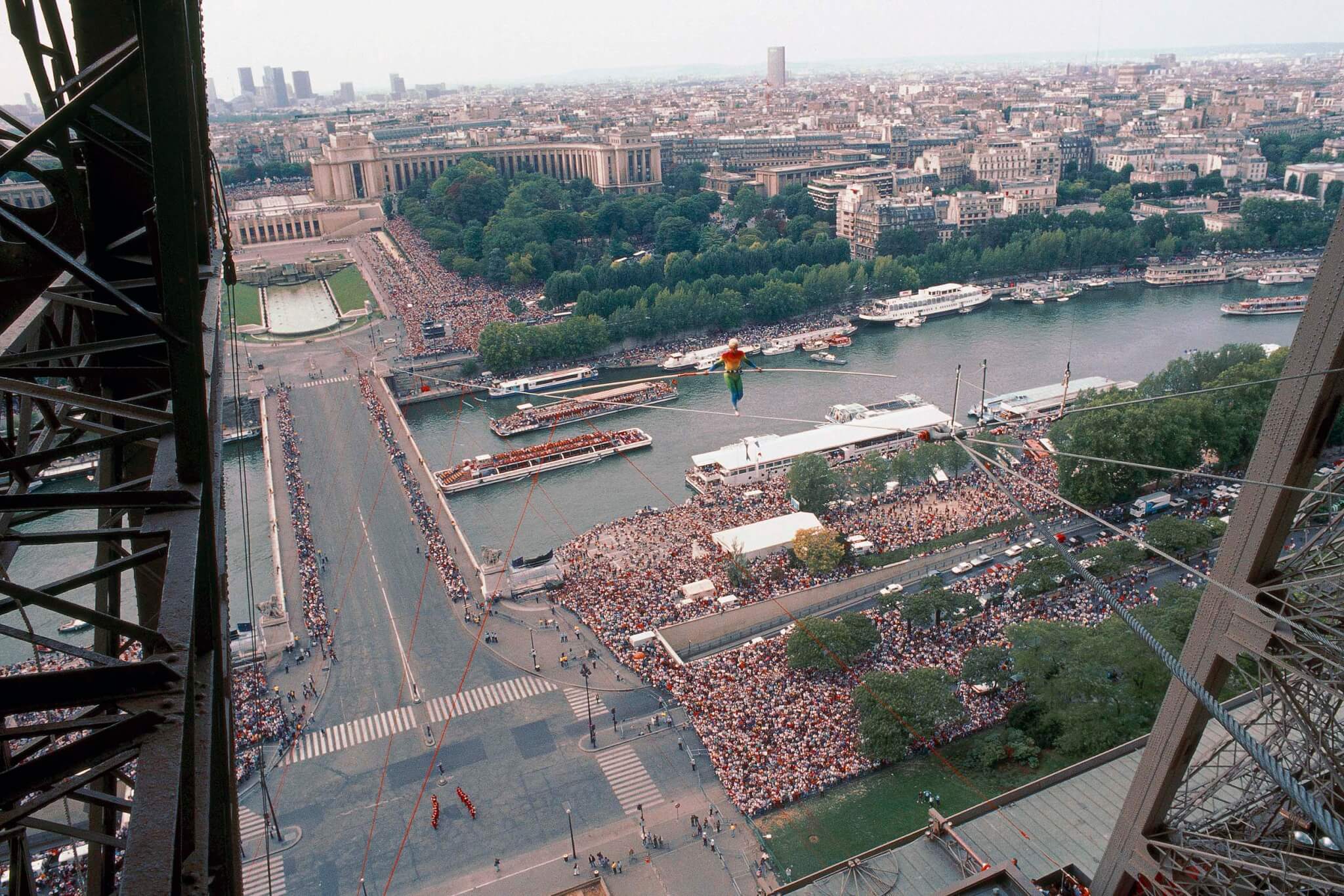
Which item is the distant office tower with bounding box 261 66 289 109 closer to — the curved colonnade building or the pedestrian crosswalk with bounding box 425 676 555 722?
the curved colonnade building

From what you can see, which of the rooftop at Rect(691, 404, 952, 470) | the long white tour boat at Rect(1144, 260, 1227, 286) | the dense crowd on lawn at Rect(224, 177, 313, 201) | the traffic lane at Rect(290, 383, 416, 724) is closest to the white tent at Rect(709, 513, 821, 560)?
the rooftop at Rect(691, 404, 952, 470)

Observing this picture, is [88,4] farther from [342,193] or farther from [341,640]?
[342,193]

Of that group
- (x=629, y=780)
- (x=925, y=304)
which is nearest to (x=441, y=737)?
(x=629, y=780)

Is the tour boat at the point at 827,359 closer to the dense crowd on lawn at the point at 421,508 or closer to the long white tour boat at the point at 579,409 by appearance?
the long white tour boat at the point at 579,409

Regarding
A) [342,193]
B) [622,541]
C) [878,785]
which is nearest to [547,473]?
[622,541]

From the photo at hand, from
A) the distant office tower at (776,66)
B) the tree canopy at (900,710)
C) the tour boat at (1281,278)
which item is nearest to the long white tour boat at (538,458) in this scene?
the tree canopy at (900,710)

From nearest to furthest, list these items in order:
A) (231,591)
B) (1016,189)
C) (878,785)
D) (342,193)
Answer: (878,785) → (231,591) → (1016,189) → (342,193)

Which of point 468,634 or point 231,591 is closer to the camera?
point 468,634
